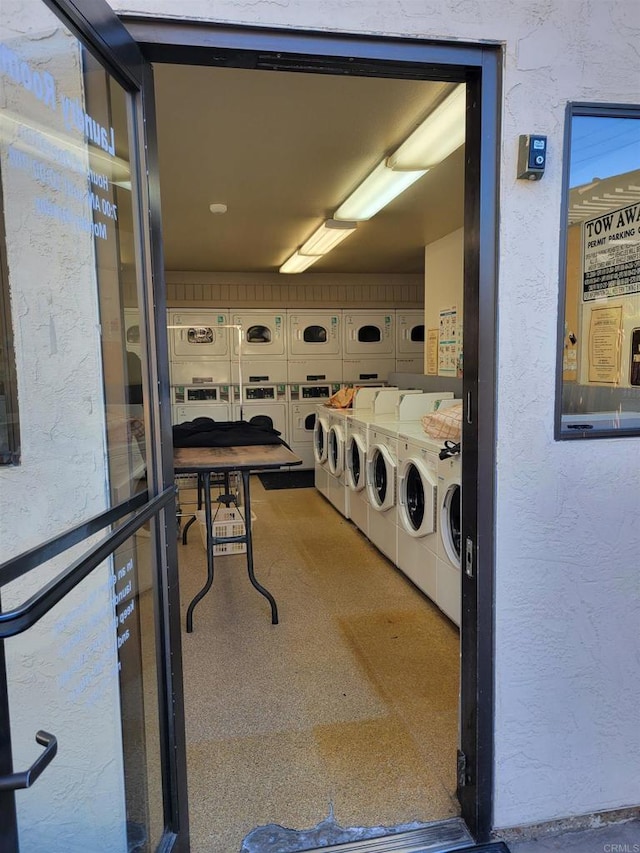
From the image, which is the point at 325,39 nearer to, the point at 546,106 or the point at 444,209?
the point at 546,106

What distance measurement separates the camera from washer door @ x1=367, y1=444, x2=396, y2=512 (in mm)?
3436

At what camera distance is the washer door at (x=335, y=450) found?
185 inches

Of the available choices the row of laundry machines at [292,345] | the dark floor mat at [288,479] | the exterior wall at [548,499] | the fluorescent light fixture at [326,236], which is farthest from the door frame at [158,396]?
the row of laundry machines at [292,345]

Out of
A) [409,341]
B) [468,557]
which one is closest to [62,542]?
[468,557]

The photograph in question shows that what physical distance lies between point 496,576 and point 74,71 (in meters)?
1.57

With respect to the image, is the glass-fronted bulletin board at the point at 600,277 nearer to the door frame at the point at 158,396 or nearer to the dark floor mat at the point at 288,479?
the door frame at the point at 158,396

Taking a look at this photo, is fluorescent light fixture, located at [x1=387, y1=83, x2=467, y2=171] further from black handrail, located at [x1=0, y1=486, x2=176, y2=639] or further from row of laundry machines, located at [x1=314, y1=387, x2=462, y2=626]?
black handrail, located at [x1=0, y1=486, x2=176, y2=639]

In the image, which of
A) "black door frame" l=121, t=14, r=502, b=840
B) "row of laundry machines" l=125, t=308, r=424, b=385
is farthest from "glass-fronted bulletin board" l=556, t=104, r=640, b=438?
"row of laundry machines" l=125, t=308, r=424, b=385

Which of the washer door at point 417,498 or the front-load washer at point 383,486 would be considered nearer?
the washer door at point 417,498

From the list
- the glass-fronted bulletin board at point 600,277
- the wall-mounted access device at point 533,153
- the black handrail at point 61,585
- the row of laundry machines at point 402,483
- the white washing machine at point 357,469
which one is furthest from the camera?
the white washing machine at point 357,469

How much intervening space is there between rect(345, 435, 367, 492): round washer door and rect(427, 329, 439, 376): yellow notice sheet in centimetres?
136

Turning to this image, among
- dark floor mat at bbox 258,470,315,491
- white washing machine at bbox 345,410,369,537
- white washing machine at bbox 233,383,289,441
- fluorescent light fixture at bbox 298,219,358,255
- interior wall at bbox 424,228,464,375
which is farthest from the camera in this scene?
white washing machine at bbox 233,383,289,441

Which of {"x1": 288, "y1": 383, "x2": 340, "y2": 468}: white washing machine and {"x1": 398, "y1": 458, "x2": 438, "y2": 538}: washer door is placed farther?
{"x1": 288, "y1": 383, "x2": 340, "y2": 468}: white washing machine

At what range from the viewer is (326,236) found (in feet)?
14.9
